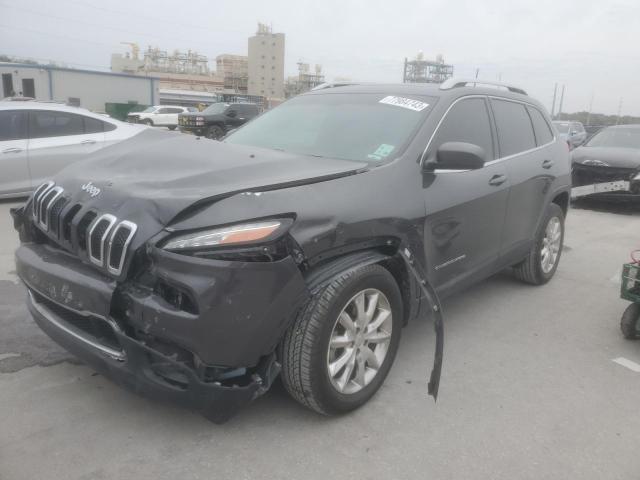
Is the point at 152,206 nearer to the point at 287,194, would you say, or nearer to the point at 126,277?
the point at 126,277

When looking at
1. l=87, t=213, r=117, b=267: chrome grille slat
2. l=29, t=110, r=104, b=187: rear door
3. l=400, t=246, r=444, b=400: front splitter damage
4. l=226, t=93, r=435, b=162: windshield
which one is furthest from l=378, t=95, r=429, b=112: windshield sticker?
l=29, t=110, r=104, b=187: rear door

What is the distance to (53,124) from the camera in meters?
8.00

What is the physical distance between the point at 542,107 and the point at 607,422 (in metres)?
3.21

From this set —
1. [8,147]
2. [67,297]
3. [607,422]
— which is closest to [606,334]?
[607,422]

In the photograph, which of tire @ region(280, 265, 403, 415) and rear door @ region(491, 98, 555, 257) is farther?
rear door @ region(491, 98, 555, 257)

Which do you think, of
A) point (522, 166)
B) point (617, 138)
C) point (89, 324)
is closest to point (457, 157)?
point (522, 166)

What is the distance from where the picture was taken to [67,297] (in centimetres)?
247

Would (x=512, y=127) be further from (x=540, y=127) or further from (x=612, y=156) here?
(x=612, y=156)

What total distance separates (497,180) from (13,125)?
688 cm

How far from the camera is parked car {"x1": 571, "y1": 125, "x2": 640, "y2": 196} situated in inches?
356

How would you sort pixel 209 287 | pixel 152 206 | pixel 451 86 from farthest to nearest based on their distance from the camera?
pixel 451 86 < pixel 152 206 < pixel 209 287

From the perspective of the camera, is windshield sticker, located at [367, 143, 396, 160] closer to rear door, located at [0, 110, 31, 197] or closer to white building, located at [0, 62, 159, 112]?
rear door, located at [0, 110, 31, 197]

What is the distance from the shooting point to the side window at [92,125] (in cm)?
835

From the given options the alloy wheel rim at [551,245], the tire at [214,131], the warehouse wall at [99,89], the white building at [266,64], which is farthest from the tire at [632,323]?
the white building at [266,64]
